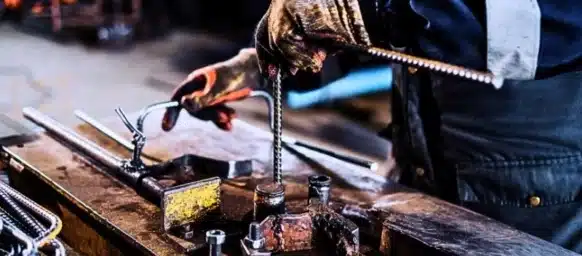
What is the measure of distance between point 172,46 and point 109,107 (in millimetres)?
1623

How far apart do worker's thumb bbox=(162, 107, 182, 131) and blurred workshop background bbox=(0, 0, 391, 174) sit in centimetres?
118

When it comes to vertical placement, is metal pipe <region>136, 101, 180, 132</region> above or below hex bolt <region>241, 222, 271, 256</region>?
above

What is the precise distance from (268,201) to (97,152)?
47 cm

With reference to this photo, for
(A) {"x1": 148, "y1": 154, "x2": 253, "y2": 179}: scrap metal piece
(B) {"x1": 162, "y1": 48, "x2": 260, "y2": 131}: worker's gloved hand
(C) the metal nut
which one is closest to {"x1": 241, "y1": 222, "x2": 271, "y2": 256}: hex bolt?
(C) the metal nut

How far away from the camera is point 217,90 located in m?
1.84

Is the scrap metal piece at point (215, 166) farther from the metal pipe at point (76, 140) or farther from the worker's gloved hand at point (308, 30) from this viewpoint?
the worker's gloved hand at point (308, 30)

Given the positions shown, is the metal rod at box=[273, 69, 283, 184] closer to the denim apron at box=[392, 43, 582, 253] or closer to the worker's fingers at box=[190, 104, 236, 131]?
the denim apron at box=[392, 43, 582, 253]

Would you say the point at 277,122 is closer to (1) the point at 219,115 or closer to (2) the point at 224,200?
(2) the point at 224,200

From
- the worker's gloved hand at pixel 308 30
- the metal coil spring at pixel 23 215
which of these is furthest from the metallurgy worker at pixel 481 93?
the metal coil spring at pixel 23 215

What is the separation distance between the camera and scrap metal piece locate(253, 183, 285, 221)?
50.8 inches

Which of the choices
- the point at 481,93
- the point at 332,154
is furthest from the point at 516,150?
the point at 332,154

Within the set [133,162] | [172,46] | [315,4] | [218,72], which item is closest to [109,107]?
[172,46]

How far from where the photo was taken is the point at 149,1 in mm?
5758

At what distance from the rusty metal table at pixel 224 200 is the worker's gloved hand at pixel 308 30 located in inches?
10.7
